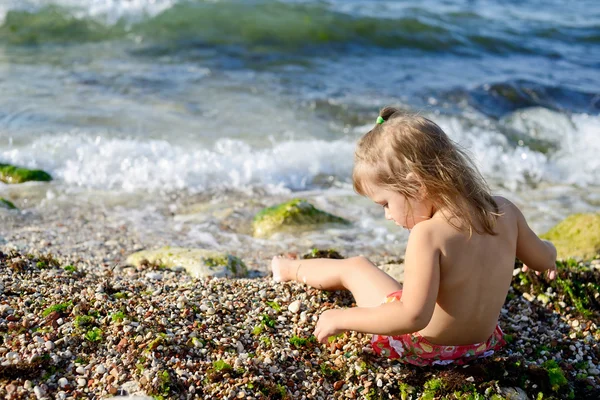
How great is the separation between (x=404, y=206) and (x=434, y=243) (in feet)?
0.93

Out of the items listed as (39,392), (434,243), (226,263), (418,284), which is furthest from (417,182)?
(226,263)

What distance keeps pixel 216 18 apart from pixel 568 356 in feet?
44.4

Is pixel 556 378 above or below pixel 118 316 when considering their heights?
below

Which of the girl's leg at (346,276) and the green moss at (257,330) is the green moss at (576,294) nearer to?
the girl's leg at (346,276)

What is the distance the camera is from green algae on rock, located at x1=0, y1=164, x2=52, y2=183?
7.91 metres

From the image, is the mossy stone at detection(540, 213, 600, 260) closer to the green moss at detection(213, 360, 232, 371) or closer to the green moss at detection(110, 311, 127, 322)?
the green moss at detection(213, 360, 232, 371)

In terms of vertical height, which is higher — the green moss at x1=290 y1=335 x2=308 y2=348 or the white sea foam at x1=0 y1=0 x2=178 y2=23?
the white sea foam at x1=0 y1=0 x2=178 y2=23

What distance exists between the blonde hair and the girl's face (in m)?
0.03

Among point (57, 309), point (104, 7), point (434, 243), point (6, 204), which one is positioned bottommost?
point (6, 204)

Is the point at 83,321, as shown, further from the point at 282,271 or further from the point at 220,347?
the point at 282,271

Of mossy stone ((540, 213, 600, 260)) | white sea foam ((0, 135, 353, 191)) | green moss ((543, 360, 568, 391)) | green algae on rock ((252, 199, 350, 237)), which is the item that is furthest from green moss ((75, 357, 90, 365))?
white sea foam ((0, 135, 353, 191))

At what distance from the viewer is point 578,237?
250 inches

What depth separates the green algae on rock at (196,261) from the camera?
5.44 metres

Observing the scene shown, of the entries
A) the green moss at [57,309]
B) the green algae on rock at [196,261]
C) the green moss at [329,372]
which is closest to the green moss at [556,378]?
the green moss at [329,372]
